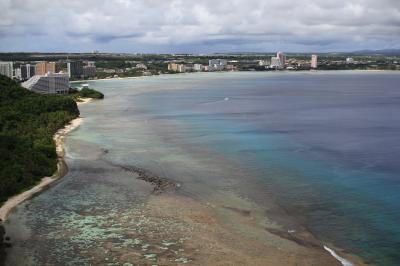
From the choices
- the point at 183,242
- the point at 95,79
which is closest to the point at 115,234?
the point at 183,242

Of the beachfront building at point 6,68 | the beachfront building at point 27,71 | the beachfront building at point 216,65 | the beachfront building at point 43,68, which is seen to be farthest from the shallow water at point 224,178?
the beachfront building at point 216,65

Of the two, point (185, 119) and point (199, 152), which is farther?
point (185, 119)

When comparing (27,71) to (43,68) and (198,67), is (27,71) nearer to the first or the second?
(43,68)

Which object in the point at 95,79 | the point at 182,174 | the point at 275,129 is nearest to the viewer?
the point at 182,174

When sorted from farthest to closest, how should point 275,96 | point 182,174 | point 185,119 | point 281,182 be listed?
1. point 275,96
2. point 185,119
3. point 182,174
4. point 281,182

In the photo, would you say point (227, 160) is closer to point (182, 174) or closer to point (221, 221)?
point (182, 174)

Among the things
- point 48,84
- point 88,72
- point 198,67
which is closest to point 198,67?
point 198,67
